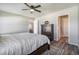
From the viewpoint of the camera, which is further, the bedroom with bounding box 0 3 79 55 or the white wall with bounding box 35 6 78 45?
the white wall with bounding box 35 6 78 45

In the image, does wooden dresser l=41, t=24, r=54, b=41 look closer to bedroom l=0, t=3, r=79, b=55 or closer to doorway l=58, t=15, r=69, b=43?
bedroom l=0, t=3, r=79, b=55

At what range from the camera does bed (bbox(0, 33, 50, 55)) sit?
1218 millimetres

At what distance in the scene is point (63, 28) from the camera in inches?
61.7

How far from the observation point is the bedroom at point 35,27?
Result: 134 centimetres

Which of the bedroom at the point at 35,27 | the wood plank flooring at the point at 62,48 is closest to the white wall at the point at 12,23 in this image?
the bedroom at the point at 35,27

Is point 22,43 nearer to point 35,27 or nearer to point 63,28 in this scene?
point 35,27

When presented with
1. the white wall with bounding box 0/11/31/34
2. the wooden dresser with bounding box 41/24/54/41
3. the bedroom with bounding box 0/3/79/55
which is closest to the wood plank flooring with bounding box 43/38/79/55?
the bedroom with bounding box 0/3/79/55

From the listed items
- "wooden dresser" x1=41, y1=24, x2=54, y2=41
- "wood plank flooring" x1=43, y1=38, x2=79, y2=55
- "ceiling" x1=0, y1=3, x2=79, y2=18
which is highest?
"ceiling" x1=0, y1=3, x2=79, y2=18

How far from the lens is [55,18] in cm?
161

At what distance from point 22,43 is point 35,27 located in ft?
1.33

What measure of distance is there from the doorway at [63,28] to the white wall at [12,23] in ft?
2.14

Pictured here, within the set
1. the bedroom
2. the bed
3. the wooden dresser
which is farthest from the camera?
the wooden dresser

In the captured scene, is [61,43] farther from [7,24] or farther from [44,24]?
[7,24]
